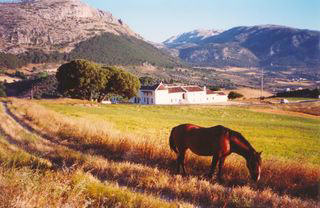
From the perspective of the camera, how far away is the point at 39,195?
684 cm

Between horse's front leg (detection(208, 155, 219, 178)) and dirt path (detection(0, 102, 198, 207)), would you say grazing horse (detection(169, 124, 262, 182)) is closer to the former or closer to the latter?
horse's front leg (detection(208, 155, 219, 178))

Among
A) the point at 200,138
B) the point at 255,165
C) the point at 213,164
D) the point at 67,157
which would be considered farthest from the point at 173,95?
the point at 255,165

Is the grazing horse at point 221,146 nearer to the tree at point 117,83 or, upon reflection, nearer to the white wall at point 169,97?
the tree at point 117,83

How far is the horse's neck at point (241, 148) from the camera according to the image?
10.3 meters

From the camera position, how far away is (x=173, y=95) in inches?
4887

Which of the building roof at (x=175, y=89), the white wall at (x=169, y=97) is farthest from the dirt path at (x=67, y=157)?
the building roof at (x=175, y=89)

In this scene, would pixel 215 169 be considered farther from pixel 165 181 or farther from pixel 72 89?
pixel 72 89

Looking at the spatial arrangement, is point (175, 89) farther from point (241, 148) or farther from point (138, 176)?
point (241, 148)

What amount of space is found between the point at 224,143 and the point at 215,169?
52.4 inches

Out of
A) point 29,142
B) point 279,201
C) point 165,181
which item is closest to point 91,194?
point 165,181

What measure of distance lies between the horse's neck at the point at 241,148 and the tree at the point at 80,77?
74.6 meters

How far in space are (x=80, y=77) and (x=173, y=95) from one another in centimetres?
4838

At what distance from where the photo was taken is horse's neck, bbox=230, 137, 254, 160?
10.3 meters

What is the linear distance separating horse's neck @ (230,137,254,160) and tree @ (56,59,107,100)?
74.6 meters
